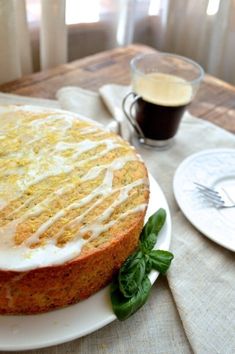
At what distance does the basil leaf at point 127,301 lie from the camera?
2.20 feet

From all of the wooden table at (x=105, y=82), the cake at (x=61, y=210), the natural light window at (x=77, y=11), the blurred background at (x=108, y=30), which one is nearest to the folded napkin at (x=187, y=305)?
the cake at (x=61, y=210)

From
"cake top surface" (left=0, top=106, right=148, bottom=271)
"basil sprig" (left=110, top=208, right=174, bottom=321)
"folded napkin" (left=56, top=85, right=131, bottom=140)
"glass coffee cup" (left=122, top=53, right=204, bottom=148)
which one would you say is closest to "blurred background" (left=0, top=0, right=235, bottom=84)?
"folded napkin" (left=56, top=85, right=131, bottom=140)

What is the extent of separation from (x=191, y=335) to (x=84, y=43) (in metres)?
1.40

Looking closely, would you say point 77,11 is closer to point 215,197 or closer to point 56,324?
point 215,197

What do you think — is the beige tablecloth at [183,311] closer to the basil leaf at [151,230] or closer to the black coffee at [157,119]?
the basil leaf at [151,230]

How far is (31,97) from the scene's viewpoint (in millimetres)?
1286

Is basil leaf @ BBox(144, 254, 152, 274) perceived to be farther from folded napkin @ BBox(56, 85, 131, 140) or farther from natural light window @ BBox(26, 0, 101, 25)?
natural light window @ BBox(26, 0, 101, 25)

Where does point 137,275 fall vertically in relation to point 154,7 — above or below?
below

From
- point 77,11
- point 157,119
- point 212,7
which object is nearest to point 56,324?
point 157,119

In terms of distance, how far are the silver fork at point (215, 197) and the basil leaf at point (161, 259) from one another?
23 cm

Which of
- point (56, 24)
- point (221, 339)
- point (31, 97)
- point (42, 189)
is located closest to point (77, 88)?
point (31, 97)

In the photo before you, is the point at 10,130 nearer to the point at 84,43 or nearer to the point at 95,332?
the point at 95,332

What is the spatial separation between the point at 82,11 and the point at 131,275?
4.17 feet

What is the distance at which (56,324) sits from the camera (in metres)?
0.65
